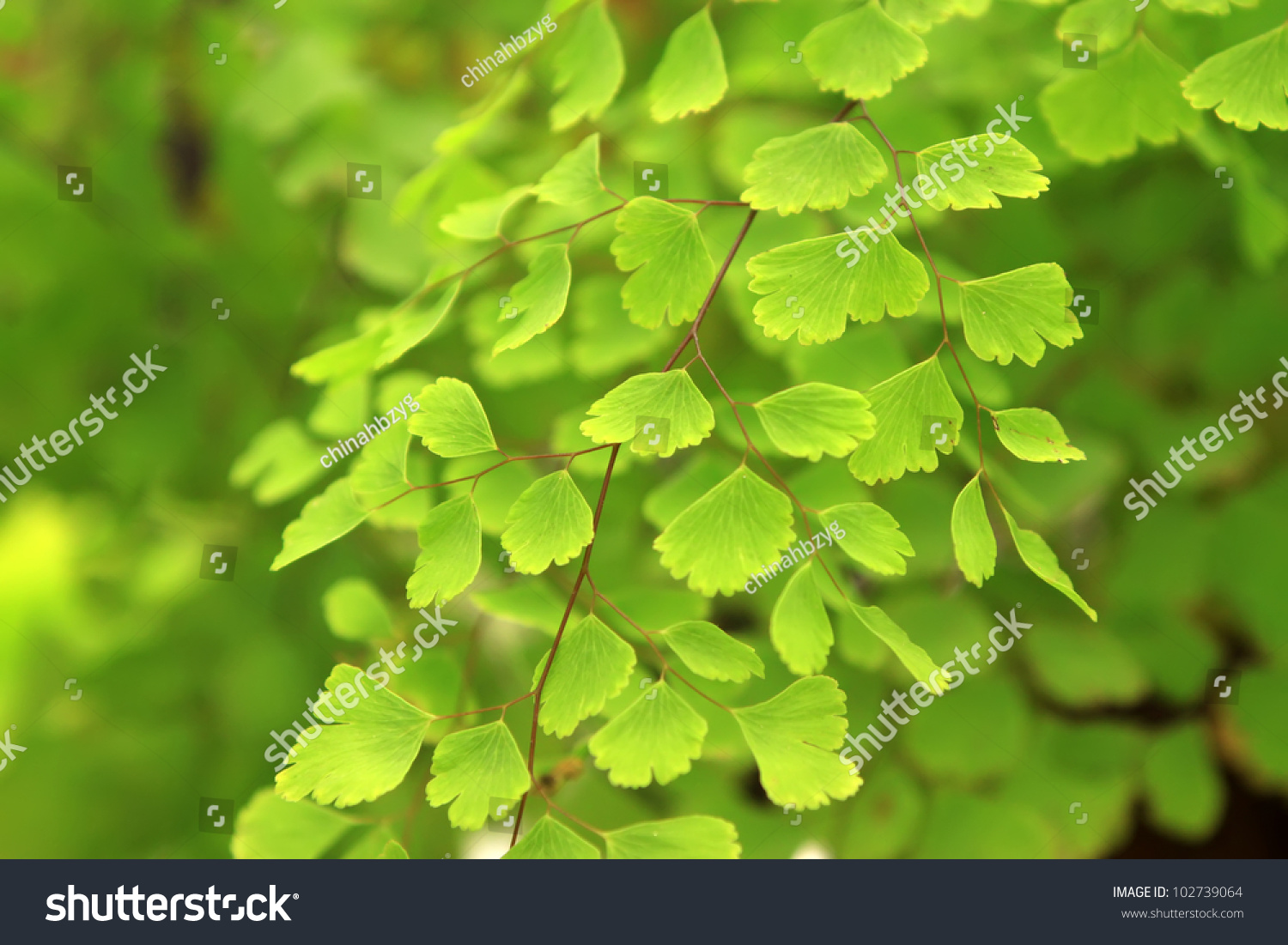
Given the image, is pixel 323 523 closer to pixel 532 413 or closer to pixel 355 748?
pixel 355 748

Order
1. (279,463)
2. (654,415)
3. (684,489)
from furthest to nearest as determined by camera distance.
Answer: (279,463), (684,489), (654,415)

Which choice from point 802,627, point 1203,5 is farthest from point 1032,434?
point 1203,5

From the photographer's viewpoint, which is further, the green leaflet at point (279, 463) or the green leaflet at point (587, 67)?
the green leaflet at point (279, 463)

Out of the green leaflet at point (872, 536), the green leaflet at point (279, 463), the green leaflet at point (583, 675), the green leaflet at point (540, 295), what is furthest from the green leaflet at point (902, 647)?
the green leaflet at point (279, 463)

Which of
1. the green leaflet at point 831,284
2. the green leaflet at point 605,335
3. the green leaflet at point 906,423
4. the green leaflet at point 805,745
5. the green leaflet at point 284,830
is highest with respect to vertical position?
the green leaflet at point 831,284

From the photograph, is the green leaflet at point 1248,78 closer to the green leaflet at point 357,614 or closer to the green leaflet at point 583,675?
the green leaflet at point 583,675

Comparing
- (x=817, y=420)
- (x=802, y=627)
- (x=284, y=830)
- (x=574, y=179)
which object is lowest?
(x=284, y=830)
